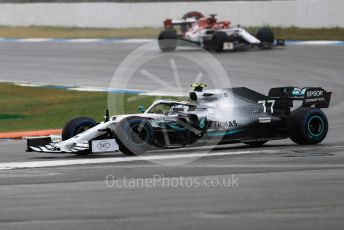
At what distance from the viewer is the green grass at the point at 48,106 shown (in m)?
21.3

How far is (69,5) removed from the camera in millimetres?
48625

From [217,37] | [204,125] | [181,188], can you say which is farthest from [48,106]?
[181,188]

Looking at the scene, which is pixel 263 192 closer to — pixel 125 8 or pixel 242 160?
pixel 242 160

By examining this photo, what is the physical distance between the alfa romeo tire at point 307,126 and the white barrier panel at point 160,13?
70.0 ft

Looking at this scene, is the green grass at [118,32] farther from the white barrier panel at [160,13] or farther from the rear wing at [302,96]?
the rear wing at [302,96]

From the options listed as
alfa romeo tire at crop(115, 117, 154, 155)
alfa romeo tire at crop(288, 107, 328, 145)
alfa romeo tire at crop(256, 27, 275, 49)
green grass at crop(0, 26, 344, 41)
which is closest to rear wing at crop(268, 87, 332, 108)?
alfa romeo tire at crop(288, 107, 328, 145)

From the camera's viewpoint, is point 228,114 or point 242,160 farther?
point 228,114

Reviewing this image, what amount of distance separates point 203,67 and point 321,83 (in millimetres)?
6688

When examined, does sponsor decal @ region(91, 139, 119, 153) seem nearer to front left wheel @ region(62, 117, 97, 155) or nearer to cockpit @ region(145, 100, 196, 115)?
front left wheel @ region(62, 117, 97, 155)

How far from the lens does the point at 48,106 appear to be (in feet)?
77.8

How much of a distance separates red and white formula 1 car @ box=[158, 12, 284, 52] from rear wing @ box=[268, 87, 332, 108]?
18245 mm

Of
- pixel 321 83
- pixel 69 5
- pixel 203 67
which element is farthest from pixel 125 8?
pixel 321 83

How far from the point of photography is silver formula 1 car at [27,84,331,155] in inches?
581

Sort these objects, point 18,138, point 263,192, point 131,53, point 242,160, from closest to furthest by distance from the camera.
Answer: point 263,192 < point 242,160 < point 18,138 < point 131,53
